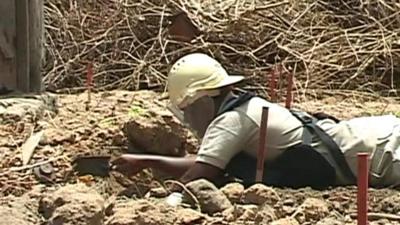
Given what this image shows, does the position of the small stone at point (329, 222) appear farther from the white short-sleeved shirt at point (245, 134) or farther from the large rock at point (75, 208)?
the white short-sleeved shirt at point (245, 134)

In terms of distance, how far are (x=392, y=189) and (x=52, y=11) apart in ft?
18.9

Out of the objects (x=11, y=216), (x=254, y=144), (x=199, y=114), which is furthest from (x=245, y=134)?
(x=11, y=216)

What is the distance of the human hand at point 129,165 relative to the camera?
144 inches

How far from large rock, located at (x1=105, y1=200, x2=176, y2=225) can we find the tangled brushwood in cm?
509

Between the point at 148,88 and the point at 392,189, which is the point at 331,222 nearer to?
the point at 392,189

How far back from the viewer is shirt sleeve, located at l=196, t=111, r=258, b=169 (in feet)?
12.0

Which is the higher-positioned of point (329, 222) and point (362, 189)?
point (362, 189)

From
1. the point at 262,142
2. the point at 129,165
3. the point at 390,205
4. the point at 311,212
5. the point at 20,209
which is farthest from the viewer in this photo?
the point at 129,165

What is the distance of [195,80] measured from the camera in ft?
12.7

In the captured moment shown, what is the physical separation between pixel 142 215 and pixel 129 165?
37.7 inches

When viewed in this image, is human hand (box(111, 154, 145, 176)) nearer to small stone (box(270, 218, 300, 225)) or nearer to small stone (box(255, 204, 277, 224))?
small stone (box(255, 204, 277, 224))

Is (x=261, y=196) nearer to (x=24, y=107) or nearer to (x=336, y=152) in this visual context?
(x=336, y=152)

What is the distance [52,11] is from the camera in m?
8.99

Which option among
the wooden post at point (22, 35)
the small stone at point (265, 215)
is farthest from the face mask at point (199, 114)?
the wooden post at point (22, 35)
